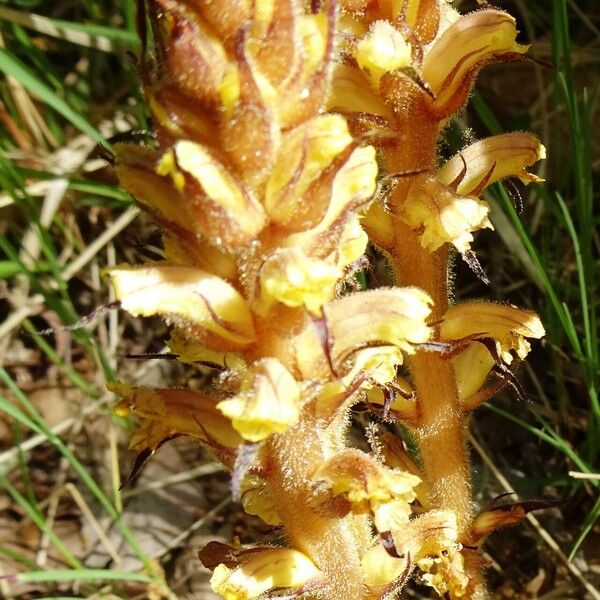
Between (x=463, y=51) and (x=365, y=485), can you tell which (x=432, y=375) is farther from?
(x=463, y=51)

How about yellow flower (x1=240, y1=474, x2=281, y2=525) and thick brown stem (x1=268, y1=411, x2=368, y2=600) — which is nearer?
thick brown stem (x1=268, y1=411, x2=368, y2=600)

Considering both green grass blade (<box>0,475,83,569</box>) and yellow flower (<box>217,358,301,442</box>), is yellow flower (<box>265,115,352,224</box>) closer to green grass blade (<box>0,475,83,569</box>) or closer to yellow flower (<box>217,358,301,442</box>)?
yellow flower (<box>217,358,301,442</box>)

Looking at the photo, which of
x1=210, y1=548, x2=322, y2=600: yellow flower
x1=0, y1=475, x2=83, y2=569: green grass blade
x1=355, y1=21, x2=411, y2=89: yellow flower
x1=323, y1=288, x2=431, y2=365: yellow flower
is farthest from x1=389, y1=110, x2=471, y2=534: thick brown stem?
x1=0, y1=475, x2=83, y2=569: green grass blade

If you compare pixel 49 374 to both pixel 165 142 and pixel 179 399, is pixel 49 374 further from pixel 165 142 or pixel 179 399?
pixel 165 142

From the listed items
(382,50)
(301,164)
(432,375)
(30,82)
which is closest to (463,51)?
(382,50)

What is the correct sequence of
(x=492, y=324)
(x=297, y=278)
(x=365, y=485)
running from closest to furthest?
(x=297, y=278) < (x=365, y=485) < (x=492, y=324)

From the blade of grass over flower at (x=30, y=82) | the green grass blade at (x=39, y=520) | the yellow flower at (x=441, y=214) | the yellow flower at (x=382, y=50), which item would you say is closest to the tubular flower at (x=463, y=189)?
the yellow flower at (x=441, y=214)

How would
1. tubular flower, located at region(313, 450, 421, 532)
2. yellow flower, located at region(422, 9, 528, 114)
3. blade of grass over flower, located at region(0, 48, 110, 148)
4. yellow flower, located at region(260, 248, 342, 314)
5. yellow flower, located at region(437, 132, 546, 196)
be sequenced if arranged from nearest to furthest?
1. yellow flower, located at region(260, 248, 342, 314)
2. tubular flower, located at region(313, 450, 421, 532)
3. yellow flower, located at region(422, 9, 528, 114)
4. yellow flower, located at region(437, 132, 546, 196)
5. blade of grass over flower, located at region(0, 48, 110, 148)
